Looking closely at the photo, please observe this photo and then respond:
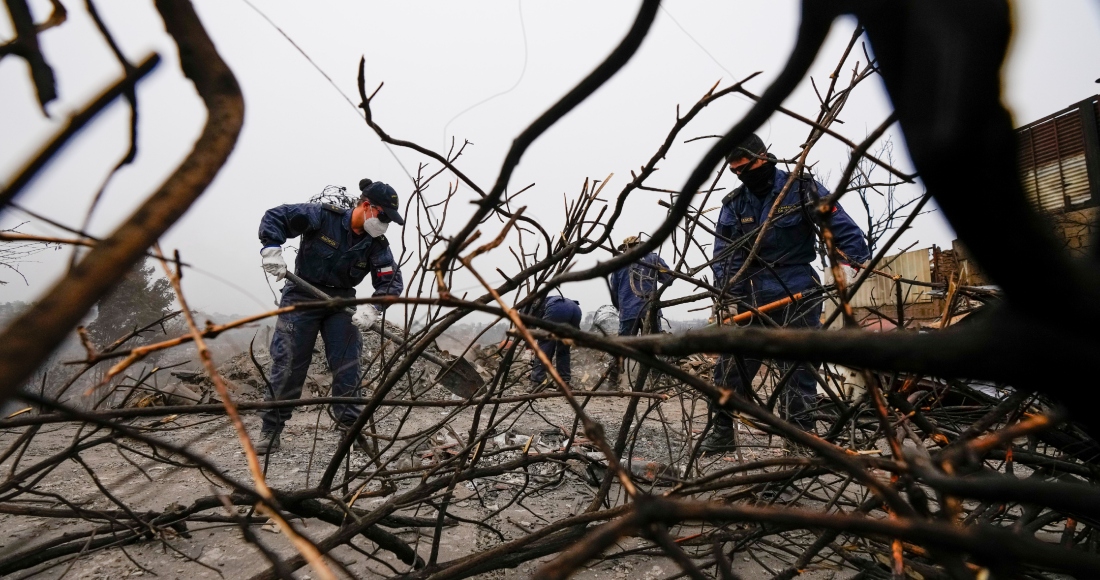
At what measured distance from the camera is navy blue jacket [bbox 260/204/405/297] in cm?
416

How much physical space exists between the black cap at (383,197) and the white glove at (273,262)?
2.83 ft

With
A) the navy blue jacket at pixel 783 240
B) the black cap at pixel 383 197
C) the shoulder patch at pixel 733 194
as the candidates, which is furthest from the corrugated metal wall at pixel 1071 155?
the black cap at pixel 383 197

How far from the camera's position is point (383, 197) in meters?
4.46

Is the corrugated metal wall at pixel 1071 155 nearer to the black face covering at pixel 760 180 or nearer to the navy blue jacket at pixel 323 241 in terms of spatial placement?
the black face covering at pixel 760 180

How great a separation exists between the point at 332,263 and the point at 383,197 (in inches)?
27.7

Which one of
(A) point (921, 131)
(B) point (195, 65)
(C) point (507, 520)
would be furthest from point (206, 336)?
(C) point (507, 520)

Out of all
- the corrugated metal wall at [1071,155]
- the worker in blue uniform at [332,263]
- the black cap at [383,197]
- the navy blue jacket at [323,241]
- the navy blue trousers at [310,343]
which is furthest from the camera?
the corrugated metal wall at [1071,155]

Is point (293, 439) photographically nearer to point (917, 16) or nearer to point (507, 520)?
point (507, 520)

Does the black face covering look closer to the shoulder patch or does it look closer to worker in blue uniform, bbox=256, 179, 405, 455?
the shoulder patch

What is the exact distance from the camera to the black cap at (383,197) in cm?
446

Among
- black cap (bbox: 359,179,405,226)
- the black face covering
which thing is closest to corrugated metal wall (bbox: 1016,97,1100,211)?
the black face covering

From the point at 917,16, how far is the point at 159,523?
2188 mm

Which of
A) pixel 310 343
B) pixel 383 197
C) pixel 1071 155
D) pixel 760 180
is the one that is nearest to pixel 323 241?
pixel 383 197

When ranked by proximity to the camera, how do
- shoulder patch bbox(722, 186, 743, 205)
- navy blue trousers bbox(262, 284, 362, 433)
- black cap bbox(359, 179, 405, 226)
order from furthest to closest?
black cap bbox(359, 179, 405, 226)
navy blue trousers bbox(262, 284, 362, 433)
shoulder patch bbox(722, 186, 743, 205)
